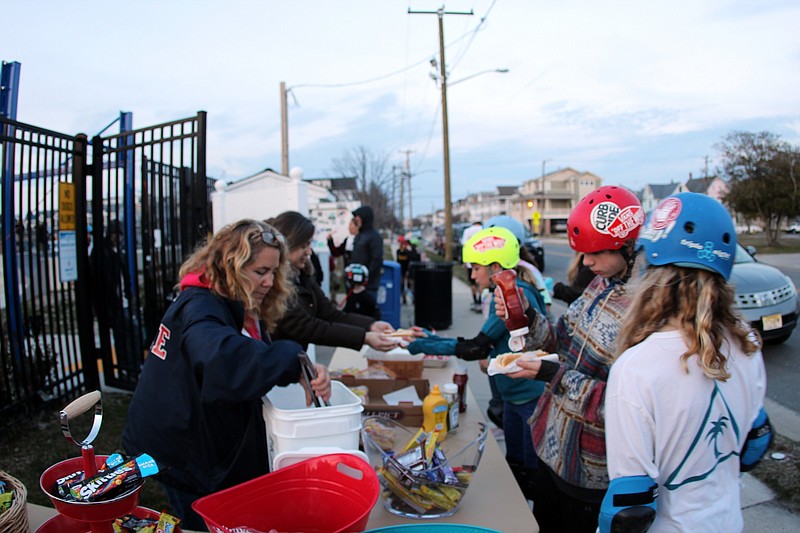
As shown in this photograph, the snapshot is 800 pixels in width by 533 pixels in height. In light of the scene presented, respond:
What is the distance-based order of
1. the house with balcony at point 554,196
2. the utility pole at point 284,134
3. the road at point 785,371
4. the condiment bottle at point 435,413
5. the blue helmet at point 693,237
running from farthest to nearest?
1. the house with balcony at point 554,196
2. the utility pole at point 284,134
3. the road at point 785,371
4. the condiment bottle at point 435,413
5. the blue helmet at point 693,237

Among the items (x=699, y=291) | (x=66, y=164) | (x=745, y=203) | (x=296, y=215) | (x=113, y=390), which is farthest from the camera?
(x=745, y=203)

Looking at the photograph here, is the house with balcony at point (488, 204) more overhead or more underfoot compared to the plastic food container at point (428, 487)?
more overhead

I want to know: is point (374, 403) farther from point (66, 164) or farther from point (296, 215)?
point (66, 164)

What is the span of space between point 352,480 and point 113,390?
18.3 ft

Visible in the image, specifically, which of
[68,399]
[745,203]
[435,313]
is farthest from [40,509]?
[745,203]

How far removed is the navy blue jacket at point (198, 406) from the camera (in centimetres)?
185

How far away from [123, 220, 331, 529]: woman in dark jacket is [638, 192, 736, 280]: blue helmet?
3.99 feet

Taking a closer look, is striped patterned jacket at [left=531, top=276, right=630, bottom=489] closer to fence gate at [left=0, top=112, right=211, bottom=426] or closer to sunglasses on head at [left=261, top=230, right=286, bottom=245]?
sunglasses on head at [left=261, top=230, right=286, bottom=245]

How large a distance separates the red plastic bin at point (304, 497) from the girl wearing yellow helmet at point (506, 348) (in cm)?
179

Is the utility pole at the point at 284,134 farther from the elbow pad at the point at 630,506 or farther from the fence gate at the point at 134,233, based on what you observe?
the elbow pad at the point at 630,506

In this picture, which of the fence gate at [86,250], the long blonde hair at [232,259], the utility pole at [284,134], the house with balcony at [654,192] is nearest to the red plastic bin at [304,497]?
the long blonde hair at [232,259]

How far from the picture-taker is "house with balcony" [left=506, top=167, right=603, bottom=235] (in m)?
83.4

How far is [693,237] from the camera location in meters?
1.61

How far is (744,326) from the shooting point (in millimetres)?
1658
